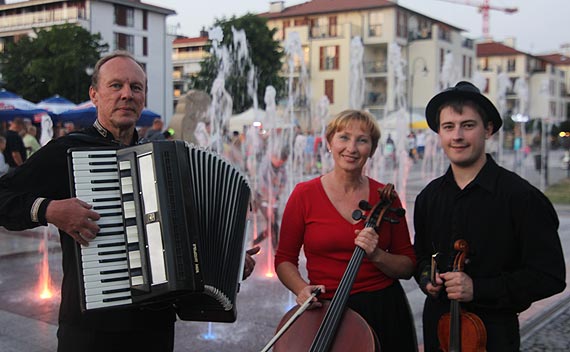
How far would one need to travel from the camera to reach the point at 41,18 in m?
56.7

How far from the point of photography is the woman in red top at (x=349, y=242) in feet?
9.08

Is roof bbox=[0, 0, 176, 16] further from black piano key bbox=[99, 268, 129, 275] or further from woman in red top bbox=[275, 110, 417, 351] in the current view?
black piano key bbox=[99, 268, 129, 275]

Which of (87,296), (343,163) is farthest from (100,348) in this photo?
(343,163)

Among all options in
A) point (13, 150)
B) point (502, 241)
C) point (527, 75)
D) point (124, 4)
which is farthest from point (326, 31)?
point (502, 241)

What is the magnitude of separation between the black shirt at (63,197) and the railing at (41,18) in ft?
174

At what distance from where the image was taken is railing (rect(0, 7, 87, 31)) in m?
52.7

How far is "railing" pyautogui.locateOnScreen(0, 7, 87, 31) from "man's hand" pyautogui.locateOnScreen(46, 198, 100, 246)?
175 feet

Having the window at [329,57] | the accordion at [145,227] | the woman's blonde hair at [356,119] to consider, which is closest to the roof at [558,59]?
the window at [329,57]

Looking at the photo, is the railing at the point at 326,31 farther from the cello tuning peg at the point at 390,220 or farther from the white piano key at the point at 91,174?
the white piano key at the point at 91,174

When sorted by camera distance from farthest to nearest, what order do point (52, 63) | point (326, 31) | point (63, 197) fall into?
point (326, 31) < point (52, 63) < point (63, 197)

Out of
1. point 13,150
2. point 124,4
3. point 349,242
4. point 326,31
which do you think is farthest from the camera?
point 124,4

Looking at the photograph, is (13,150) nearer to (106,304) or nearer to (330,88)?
(106,304)

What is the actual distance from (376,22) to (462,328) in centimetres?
4865

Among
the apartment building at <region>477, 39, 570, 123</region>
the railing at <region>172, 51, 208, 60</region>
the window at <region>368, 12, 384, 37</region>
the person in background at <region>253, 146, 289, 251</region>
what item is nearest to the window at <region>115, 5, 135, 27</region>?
the window at <region>368, 12, 384, 37</region>
